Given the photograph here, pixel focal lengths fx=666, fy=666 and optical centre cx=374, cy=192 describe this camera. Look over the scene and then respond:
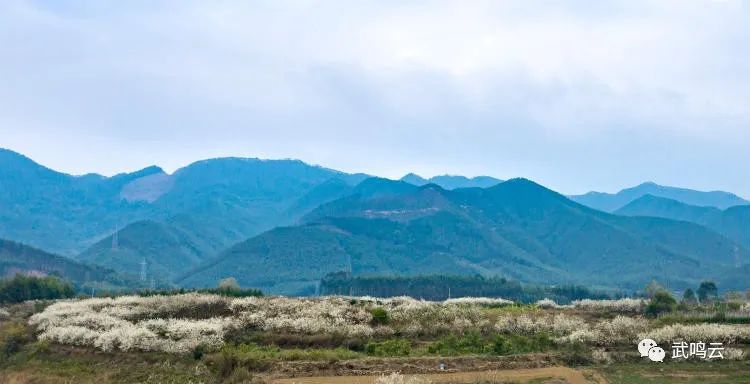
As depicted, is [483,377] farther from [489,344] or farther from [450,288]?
[450,288]

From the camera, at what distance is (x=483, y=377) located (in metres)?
27.0

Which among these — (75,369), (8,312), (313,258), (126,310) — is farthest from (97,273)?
(75,369)

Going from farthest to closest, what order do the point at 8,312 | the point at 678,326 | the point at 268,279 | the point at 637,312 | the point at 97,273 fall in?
the point at 268,279 → the point at 97,273 → the point at 8,312 → the point at 637,312 → the point at 678,326

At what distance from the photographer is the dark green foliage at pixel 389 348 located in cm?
3234

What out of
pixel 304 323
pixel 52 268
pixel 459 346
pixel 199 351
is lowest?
pixel 199 351

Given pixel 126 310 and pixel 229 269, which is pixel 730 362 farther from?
pixel 229 269

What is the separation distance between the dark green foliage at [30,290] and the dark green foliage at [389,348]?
4874 centimetres

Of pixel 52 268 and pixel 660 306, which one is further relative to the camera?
pixel 52 268

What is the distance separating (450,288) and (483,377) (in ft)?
336

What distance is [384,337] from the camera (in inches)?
1431

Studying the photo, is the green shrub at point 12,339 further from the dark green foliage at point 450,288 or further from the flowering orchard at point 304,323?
the dark green foliage at point 450,288

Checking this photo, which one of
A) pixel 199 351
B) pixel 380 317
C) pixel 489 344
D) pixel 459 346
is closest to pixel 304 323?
pixel 380 317

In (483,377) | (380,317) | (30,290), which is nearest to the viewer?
(483,377)

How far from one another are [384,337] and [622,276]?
542 ft
